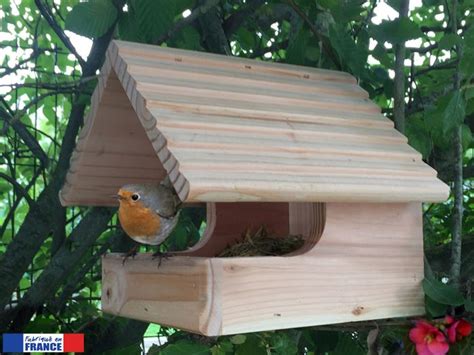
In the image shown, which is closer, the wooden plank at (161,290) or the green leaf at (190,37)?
the wooden plank at (161,290)

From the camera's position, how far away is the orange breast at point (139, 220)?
1164 millimetres

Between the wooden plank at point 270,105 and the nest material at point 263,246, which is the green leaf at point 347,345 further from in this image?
the wooden plank at point 270,105

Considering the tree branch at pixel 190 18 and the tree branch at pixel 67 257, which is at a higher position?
the tree branch at pixel 190 18

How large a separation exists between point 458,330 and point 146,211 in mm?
586

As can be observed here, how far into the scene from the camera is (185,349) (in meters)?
1.13

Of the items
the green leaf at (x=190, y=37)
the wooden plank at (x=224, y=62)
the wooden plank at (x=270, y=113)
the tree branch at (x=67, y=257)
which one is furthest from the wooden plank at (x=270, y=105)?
the tree branch at (x=67, y=257)

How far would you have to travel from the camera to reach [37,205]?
1.85 m

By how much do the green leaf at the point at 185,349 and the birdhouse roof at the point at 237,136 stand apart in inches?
14.0

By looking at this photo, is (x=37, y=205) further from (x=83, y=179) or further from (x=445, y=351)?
(x=445, y=351)

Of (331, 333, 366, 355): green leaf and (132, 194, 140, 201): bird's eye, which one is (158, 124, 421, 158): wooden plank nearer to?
(132, 194, 140, 201): bird's eye

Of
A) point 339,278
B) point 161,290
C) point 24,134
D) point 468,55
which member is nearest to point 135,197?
point 161,290

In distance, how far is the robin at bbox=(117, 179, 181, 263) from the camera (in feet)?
3.80

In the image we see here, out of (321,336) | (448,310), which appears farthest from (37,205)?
(448,310)

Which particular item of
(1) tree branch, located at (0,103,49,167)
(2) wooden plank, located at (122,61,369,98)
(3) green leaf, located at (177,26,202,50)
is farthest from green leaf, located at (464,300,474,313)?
(1) tree branch, located at (0,103,49,167)
